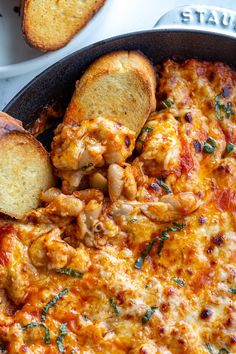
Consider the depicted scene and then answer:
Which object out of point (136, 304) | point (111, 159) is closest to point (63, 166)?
point (111, 159)

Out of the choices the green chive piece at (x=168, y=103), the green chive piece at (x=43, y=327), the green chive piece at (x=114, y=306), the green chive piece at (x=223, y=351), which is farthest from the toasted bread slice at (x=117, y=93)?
the green chive piece at (x=223, y=351)

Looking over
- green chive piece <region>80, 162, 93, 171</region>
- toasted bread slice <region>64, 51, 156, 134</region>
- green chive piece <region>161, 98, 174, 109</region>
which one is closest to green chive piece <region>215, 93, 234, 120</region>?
green chive piece <region>161, 98, 174, 109</region>

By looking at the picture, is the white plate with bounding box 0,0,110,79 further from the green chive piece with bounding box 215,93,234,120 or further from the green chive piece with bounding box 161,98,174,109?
the green chive piece with bounding box 215,93,234,120

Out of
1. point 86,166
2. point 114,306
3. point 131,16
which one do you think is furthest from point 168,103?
point 114,306

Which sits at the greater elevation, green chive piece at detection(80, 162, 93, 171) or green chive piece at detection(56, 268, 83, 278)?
green chive piece at detection(80, 162, 93, 171)

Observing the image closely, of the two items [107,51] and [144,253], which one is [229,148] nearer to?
[144,253]

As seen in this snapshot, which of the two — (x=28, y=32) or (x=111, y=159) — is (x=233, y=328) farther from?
(x=28, y=32)

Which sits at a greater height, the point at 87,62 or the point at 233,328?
the point at 87,62
